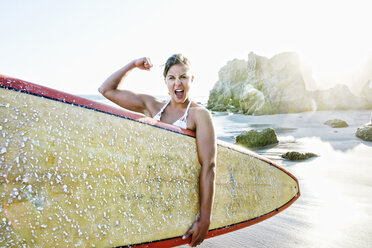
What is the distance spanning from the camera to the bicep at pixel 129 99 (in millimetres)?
1913

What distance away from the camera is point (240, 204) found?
195 centimetres

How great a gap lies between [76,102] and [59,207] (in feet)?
1.62

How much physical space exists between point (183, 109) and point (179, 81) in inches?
8.4

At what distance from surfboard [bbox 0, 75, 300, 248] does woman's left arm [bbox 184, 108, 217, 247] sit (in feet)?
0.18

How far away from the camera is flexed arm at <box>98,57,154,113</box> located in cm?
179

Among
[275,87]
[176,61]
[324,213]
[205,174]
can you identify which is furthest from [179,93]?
[275,87]

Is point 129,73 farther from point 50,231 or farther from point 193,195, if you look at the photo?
point 50,231

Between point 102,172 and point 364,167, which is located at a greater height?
point 102,172

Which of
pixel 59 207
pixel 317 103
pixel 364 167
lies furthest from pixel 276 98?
pixel 59 207

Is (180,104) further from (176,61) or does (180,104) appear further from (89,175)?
(89,175)

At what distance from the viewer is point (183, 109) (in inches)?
70.0

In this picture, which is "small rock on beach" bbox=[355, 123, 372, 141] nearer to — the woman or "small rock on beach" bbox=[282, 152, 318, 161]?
"small rock on beach" bbox=[282, 152, 318, 161]

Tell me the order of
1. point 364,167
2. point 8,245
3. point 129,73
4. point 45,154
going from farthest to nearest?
point 364,167 < point 129,73 < point 45,154 < point 8,245

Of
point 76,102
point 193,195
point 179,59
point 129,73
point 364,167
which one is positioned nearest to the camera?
point 76,102
